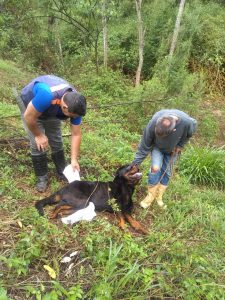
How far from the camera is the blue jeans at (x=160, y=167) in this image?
436cm

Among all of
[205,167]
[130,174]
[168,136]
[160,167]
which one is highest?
[168,136]

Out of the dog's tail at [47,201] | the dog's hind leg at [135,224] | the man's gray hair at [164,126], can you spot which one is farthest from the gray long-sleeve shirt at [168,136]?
the dog's tail at [47,201]

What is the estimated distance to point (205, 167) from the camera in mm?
5965

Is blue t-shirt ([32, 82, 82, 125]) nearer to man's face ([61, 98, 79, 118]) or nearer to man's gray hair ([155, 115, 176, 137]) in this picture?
man's face ([61, 98, 79, 118])

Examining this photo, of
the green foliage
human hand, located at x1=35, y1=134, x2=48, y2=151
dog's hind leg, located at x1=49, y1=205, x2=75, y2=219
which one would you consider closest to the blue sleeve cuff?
human hand, located at x1=35, y1=134, x2=48, y2=151

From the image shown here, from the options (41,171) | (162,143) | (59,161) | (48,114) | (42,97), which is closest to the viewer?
(42,97)

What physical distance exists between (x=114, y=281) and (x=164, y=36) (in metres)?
8.51

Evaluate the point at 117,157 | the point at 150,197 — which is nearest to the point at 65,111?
the point at 150,197

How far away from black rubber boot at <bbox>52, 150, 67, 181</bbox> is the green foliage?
84.6 inches

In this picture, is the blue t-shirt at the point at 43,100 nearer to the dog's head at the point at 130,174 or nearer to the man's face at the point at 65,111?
the man's face at the point at 65,111

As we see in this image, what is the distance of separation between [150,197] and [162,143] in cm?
68

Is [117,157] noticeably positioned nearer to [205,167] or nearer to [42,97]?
[205,167]

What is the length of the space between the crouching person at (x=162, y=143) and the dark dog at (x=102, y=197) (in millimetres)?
312

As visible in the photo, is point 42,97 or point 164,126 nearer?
point 42,97
